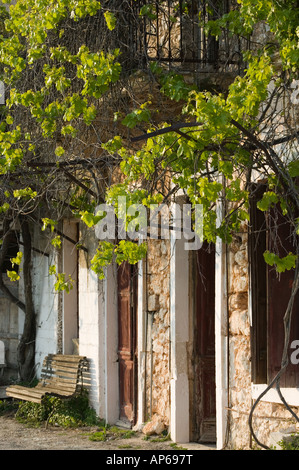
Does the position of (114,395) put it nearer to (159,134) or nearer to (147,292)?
(147,292)

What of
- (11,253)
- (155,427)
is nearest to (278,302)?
(155,427)

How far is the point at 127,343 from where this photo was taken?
36.2 feet

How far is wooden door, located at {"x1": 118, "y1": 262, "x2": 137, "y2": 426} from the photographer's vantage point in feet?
35.5

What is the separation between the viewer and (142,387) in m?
10.3

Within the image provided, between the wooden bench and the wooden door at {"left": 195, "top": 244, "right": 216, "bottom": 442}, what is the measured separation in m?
2.38

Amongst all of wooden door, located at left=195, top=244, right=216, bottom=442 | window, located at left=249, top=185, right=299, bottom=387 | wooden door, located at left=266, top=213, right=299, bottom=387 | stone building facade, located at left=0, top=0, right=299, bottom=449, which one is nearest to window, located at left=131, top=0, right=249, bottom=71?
stone building facade, located at left=0, top=0, right=299, bottom=449

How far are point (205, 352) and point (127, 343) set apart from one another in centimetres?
168

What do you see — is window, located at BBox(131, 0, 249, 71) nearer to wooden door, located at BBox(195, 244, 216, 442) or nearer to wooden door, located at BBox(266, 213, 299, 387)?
wooden door, located at BBox(266, 213, 299, 387)

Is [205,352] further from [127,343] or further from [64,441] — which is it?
[64,441]

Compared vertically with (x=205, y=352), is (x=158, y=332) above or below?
above

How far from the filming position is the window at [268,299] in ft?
24.2

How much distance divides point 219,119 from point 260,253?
208 cm

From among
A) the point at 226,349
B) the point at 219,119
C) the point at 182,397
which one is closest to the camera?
the point at 219,119

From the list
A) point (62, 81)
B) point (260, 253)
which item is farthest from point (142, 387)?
point (62, 81)
